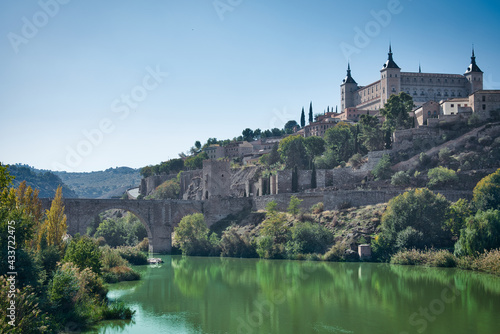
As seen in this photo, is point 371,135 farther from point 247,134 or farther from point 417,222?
point 247,134

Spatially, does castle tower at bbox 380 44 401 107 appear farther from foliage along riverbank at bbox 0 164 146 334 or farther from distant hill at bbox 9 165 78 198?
distant hill at bbox 9 165 78 198

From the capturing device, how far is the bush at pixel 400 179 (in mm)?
47125

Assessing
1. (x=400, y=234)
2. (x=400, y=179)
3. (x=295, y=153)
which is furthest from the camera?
(x=295, y=153)

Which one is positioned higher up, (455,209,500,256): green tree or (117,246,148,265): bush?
(455,209,500,256): green tree

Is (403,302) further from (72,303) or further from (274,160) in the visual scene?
(274,160)

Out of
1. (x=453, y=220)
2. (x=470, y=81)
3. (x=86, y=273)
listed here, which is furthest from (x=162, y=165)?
(x=86, y=273)

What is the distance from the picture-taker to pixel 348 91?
9544 centimetres

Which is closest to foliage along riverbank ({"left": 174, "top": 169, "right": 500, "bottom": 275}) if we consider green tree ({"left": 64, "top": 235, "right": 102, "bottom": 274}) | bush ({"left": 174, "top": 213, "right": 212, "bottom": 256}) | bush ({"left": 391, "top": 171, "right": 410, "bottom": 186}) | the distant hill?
bush ({"left": 174, "top": 213, "right": 212, "bottom": 256})

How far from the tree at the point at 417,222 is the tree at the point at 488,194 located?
7.12 ft

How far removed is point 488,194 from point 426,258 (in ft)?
23.1

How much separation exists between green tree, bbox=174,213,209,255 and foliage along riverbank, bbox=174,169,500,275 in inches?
45.1

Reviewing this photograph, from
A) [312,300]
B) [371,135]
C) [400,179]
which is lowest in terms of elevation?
[312,300]

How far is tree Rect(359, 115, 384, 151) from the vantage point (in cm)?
5888

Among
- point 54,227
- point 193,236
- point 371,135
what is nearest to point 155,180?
point 371,135
